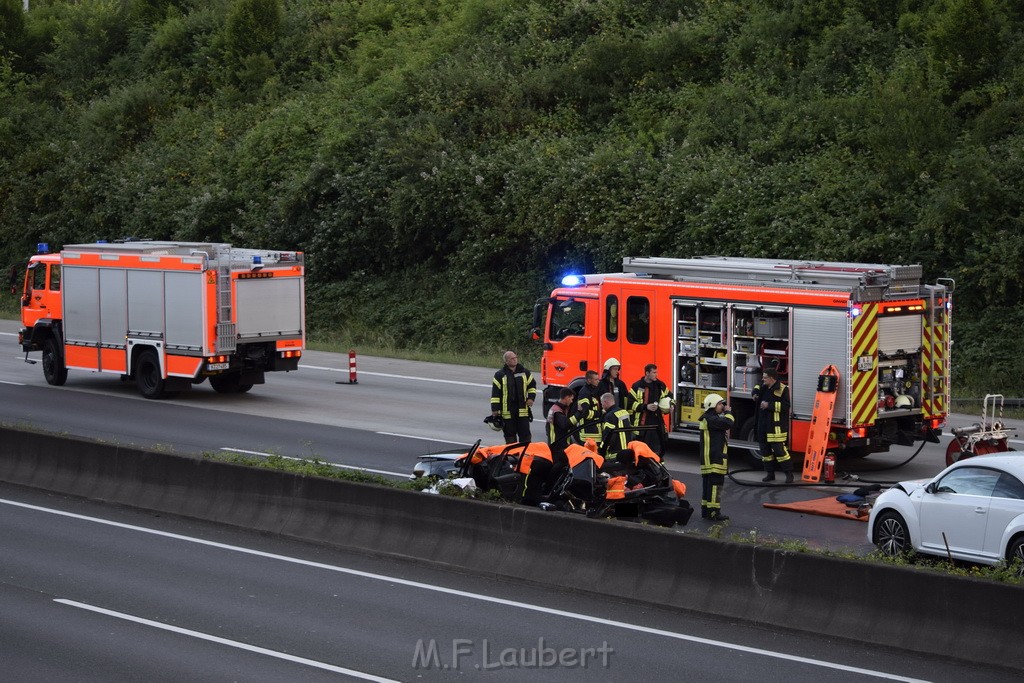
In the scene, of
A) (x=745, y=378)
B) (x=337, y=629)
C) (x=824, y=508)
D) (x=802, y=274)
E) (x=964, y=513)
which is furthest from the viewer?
(x=745, y=378)

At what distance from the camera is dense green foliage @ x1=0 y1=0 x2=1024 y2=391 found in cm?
2962

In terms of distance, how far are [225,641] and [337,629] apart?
95 cm

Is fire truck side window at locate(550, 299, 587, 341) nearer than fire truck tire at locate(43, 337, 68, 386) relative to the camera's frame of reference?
Yes

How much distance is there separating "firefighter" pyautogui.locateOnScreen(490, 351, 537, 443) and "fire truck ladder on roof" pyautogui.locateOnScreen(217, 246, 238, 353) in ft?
26.8

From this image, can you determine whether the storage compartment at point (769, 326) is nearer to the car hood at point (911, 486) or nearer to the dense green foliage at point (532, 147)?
the car hood at point (911, 486)

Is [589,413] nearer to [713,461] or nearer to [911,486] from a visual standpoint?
[713,461]

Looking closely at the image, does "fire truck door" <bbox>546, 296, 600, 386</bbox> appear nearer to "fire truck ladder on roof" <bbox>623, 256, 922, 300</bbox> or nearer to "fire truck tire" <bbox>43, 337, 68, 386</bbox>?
"fire truck ladder on roof" <bbox>623, 256, 922, 300</bbox>

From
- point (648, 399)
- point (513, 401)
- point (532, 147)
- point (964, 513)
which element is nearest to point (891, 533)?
point (964, 513)

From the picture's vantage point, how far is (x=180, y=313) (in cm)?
2575

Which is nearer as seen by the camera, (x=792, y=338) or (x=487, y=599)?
(x=487, y=599)

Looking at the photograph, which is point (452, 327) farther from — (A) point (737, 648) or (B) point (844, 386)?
(A) point (737, 648)

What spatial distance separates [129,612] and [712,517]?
23.3 ft

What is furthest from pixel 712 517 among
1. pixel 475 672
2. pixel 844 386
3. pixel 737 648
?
pixel 475 672

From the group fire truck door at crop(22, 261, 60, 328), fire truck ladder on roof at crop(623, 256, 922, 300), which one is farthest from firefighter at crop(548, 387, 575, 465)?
fire truck door at crop(22, 261, 60, 328)
